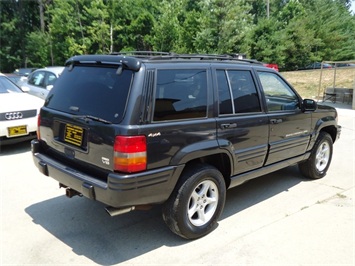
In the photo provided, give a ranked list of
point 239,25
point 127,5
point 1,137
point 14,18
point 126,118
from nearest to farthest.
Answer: point 126,118 < point 1,137 < point 239,25 < point 127,5 < point 14,18

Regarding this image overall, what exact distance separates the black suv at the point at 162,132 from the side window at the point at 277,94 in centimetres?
6

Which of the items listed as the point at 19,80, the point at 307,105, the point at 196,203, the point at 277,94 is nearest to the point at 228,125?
the point at 196,203

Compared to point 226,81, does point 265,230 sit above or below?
below

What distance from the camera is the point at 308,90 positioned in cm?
1772

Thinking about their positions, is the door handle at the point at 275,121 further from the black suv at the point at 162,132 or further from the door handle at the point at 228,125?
the door handle at the point at 228,125

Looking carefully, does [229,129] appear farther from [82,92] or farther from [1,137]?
[1,137]

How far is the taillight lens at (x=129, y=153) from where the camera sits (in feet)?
9.37

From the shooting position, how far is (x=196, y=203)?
138 inches

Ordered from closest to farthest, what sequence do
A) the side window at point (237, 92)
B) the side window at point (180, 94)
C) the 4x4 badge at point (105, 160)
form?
1. the 4x4 badge at point (105, 160)
2. the side window at point (180, 94)
3. the side window at point (237, 92)

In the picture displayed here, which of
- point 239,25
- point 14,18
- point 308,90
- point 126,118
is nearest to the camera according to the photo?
point 126,118

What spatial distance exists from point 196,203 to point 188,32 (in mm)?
26244

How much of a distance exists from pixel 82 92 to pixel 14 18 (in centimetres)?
4108

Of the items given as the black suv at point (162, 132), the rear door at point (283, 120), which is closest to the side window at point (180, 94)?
the black suv at point (162, 132)

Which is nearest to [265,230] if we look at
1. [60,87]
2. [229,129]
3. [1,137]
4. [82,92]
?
[229,129]
